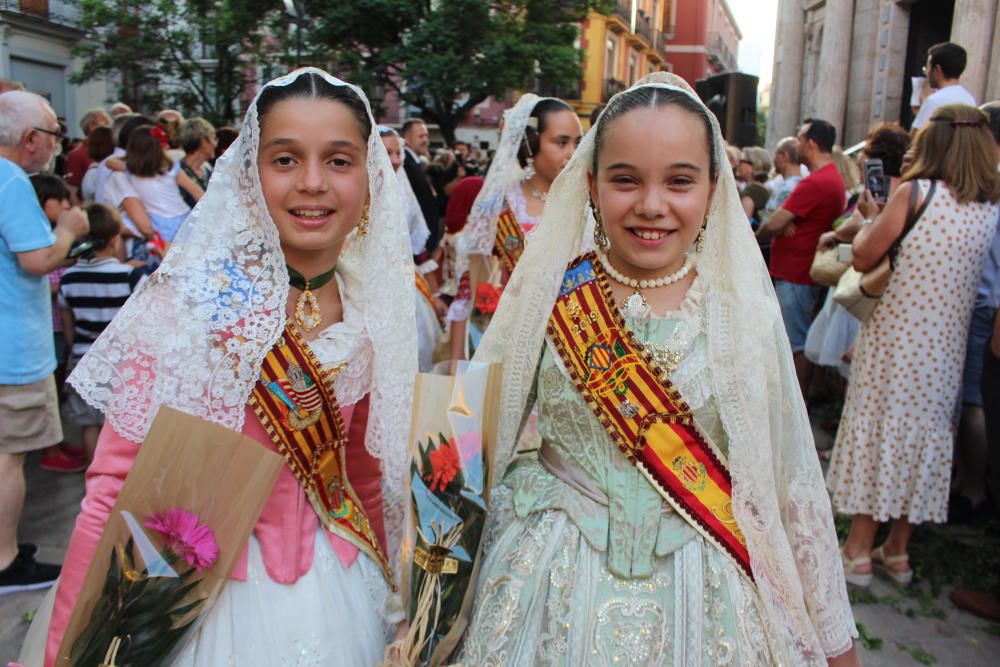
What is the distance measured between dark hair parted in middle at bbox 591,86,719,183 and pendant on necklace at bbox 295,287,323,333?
0.74 m

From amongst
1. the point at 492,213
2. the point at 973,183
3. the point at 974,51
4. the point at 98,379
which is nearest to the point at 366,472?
the point at 98,379

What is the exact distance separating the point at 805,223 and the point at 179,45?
24103 millimetres

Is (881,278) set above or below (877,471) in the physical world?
above

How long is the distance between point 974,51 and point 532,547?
10.4 m

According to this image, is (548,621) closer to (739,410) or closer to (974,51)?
(739,410)

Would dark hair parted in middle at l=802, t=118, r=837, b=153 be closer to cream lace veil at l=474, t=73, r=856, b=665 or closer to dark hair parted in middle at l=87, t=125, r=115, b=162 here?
cream lace veil at l=474, t=73, r=856, b=665

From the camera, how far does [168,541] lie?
148 centimetres

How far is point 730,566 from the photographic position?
1.70 m

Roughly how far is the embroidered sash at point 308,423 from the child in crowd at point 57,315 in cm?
279

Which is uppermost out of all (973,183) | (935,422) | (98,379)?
(973,183)

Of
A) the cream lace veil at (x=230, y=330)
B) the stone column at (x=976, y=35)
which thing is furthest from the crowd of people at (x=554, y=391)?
the stone column at (x=976, y=35)

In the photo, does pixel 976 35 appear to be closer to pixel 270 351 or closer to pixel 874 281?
pixel 874 281

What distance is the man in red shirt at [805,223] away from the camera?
19.6ft

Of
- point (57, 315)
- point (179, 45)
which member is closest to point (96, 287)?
point (57, 315)
